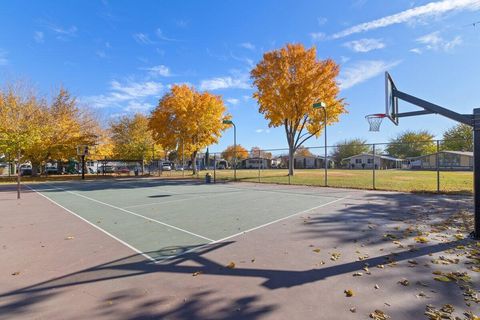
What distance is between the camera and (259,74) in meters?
25.7

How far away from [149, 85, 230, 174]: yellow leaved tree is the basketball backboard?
79.4ft

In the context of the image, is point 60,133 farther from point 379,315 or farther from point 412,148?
point 412,148

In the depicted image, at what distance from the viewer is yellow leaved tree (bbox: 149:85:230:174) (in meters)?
31.2

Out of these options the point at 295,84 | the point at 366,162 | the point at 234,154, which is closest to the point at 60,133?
the point at 234,154

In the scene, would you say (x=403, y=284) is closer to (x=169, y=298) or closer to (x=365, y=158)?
(x=169, y=298)

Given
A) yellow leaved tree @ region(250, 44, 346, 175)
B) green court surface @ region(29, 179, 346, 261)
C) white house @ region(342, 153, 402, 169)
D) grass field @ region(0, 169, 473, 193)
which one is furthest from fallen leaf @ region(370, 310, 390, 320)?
white house @ region(342, 153, 402, 169)

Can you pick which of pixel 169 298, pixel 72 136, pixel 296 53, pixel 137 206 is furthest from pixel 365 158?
pixel 169 298

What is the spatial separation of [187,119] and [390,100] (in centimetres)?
2485

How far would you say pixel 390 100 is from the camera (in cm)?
867

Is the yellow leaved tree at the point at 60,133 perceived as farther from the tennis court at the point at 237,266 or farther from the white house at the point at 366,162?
the white house at the point at 366,162

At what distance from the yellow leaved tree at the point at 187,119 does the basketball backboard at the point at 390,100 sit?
953 inches

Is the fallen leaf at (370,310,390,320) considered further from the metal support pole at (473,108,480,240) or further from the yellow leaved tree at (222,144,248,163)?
the yellow leaved tree at (222,144,248,163)

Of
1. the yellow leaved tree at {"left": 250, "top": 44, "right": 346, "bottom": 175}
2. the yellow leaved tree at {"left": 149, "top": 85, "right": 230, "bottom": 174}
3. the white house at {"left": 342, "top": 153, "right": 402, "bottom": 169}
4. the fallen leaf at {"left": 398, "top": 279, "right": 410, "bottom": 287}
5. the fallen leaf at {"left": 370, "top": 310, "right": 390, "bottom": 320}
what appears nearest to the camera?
the fallen leaf at {"left": 370, "top": 310, "right": 390, "bottom": 320}

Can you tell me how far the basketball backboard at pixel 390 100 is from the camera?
8438 mm
